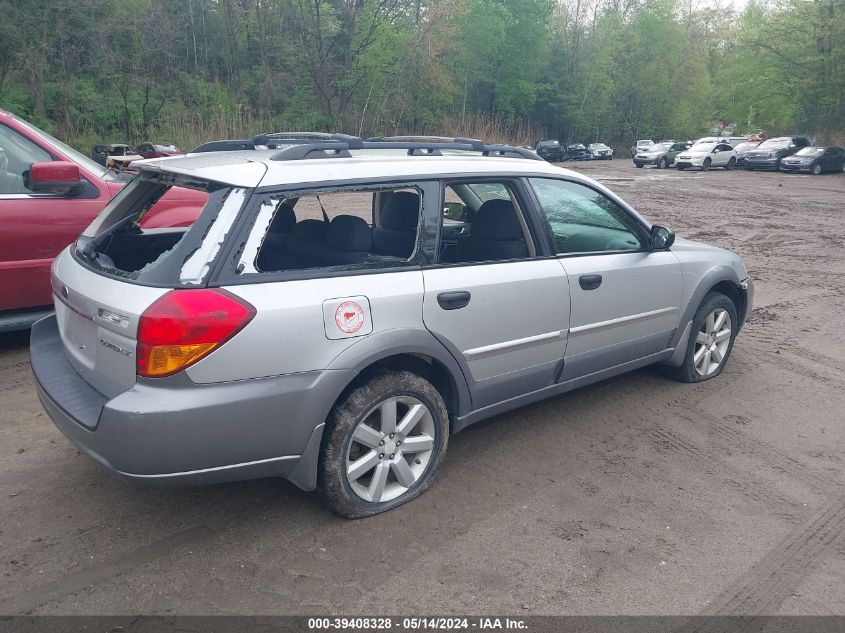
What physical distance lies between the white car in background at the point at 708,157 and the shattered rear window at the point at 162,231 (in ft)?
115

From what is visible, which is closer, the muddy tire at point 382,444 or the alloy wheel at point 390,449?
the muddy tire at point 382,444

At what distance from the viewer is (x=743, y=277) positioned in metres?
5.25

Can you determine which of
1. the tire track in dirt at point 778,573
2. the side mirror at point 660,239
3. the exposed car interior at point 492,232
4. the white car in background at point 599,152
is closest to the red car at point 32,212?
the exposed car interior at point 492,232

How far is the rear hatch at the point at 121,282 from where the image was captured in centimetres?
275

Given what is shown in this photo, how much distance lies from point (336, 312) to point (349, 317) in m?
0.07

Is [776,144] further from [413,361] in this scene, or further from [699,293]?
[413,361]

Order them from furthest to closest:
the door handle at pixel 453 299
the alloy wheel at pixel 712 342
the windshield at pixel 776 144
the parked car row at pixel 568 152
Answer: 1. the parked car row at pixel 568 152
2. the windshield at pixel 776 144
3. the alloy wheel at pixel 712 342
4. the door handle at pixel 453 299

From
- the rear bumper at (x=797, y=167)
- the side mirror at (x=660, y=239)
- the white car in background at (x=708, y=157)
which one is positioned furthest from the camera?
the white car in background at (x=708, y=157)

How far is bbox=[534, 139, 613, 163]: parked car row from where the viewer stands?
4606 cm

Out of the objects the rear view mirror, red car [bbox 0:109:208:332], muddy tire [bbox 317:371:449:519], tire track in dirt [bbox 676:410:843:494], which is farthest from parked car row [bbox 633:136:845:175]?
muddy tire [bbox 317:371:449:519]

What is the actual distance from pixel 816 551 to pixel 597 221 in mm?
2308

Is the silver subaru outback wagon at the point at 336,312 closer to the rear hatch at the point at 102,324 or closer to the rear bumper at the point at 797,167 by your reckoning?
the rear hatch at the point at 102,324

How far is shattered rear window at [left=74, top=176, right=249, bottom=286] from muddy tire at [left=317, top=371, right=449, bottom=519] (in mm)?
888

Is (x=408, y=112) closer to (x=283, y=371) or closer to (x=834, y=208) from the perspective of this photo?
(x=834, y=208)
